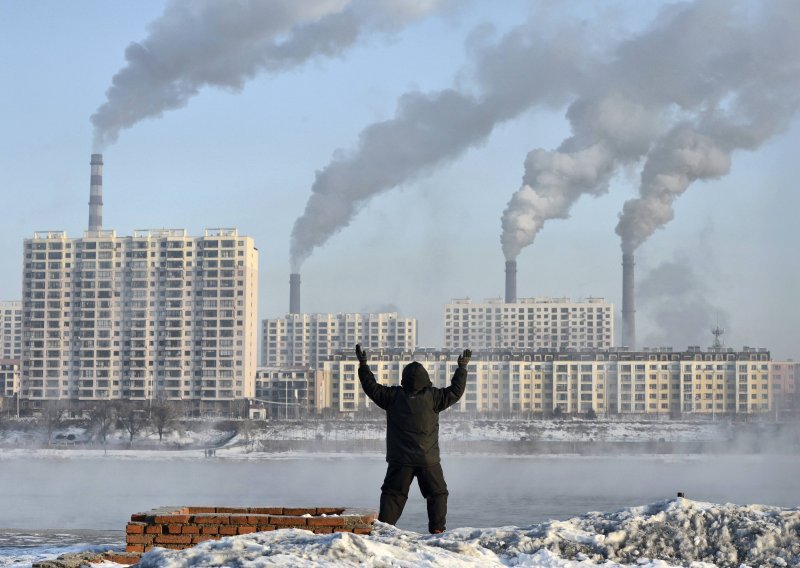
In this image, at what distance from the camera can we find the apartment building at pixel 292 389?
128 metres

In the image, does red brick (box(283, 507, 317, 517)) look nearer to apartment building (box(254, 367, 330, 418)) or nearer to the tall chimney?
apartment building (box(254, 367, 330, 418))

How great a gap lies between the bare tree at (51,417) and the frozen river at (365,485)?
1725 centimetres

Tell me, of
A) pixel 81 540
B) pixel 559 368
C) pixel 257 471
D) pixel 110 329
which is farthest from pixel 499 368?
pixel 81 540

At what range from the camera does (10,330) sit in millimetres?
193375

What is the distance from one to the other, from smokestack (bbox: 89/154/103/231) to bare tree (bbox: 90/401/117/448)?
2828cm

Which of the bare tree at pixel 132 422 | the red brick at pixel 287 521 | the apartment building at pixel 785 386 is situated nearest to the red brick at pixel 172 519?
the red brick at pixel 287 521

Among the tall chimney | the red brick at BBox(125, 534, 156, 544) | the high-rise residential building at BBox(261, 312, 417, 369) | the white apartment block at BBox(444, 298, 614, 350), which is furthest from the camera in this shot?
the high-rise residential building at BBox(261, 312, 417, 369)

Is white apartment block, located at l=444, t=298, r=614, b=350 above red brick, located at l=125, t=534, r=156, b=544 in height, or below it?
above

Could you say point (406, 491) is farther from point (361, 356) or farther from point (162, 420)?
point (162, 420)

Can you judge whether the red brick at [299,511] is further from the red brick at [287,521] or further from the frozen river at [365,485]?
the frozen river at [365,485]

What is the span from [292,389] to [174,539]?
126 metres

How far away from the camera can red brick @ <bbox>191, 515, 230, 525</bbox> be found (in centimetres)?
915

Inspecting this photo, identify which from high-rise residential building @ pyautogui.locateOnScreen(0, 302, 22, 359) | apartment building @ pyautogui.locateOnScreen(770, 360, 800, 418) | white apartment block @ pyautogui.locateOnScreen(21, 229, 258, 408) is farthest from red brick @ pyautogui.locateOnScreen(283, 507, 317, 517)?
high-rise residential building @ pyautogui.locateOnScreen(0, 302, 22, 359)

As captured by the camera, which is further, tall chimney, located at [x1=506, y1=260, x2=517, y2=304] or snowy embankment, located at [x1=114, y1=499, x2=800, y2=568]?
tall chimney, located at [x1=506, y1=260, x2=517, y2=304]
